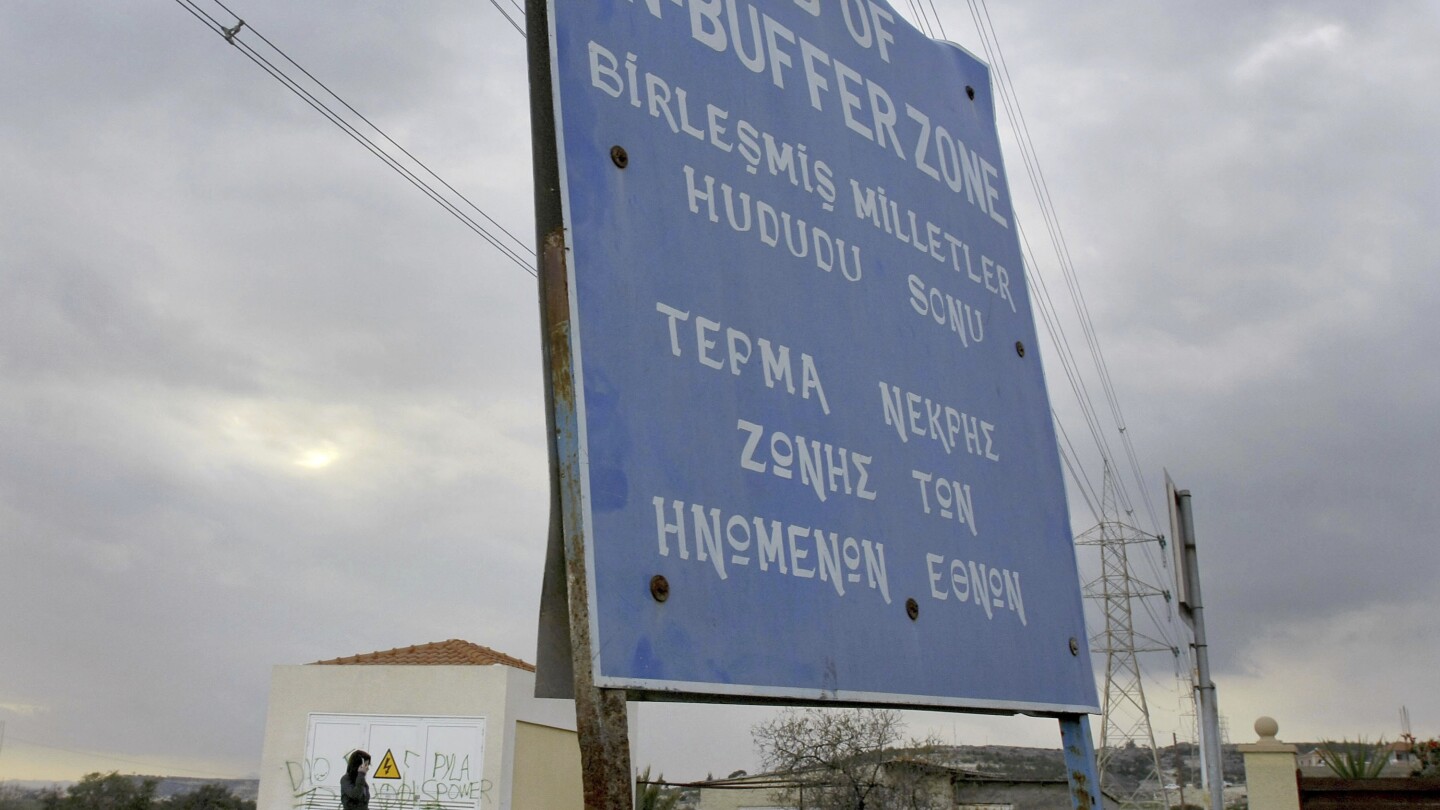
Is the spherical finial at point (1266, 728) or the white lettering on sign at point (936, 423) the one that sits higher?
the white lettering on sign at point (936, 423)

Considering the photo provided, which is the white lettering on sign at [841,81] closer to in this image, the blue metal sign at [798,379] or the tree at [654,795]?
the blue metal sign at [798,379]

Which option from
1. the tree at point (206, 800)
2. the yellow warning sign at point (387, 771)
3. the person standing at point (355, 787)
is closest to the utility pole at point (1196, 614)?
the person standing at point (355, 787)

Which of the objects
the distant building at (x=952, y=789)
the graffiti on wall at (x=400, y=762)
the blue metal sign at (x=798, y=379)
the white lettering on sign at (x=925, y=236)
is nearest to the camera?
the blue metal sign at (x=798, y=379)

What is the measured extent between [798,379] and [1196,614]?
17.7 ft

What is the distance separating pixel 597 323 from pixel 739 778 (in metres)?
32.1

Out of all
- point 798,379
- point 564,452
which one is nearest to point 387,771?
point 798,379

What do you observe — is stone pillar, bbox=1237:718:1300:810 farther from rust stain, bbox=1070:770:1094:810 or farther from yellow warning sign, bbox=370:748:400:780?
yellow warning sign, bbox=370:748:400:780

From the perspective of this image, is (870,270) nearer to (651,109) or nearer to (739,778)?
(651,109)

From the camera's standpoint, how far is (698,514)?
266 centimetres

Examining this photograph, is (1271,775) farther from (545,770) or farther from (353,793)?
(545,770)

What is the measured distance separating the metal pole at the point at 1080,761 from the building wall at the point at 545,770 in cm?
1421

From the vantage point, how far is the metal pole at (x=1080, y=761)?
158 inches

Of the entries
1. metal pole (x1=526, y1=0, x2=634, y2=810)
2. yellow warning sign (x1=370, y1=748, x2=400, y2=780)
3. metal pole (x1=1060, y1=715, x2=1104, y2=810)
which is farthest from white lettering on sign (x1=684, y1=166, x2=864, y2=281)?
yellow warning sign (x1=370, y1=748, x2=400, y2=780)

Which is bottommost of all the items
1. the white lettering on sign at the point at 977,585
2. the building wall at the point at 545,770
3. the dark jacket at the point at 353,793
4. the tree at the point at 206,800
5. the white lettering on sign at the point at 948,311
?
the tree at the point at 206,800
